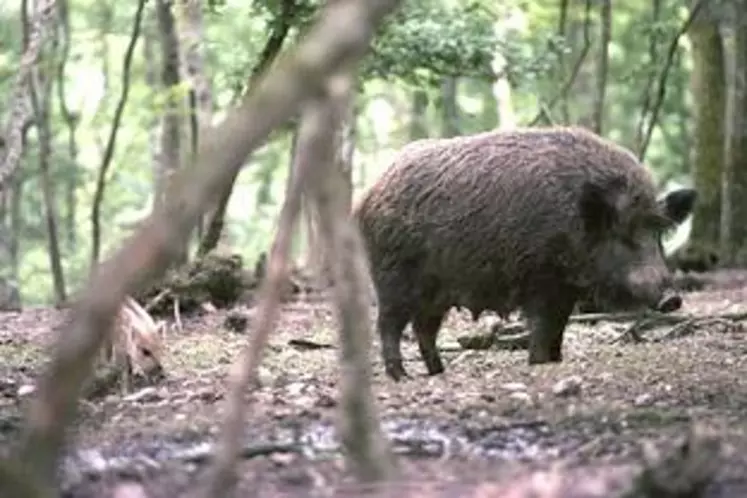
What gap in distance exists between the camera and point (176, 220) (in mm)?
4004

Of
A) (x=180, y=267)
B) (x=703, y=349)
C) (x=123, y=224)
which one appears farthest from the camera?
(x=123, y=224)

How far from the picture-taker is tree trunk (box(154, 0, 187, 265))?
66.2 feet

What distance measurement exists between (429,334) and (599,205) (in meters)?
1.39

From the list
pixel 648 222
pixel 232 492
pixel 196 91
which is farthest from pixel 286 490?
pixel 196 91

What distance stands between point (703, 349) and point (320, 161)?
5.70 metres

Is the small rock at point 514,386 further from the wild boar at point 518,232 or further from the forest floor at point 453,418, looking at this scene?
the wild boar at point 518,232

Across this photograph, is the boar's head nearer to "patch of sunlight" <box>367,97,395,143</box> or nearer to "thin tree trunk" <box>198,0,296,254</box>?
"thin tree trunk" <box>198,0,296,254</box>

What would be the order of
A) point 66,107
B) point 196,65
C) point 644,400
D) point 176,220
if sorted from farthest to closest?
point 66,107 < point 196,65 < point 644,400 < point 176,220

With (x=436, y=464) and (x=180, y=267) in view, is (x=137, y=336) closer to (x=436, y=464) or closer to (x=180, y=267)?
(x=436, y=464)

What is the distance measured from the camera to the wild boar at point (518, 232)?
9398 millimetres

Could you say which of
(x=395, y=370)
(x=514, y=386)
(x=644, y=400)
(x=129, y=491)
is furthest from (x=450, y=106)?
(x=129, y=491)

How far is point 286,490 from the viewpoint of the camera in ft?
18.3

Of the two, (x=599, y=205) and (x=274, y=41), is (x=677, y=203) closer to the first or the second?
(x=599, y=205)

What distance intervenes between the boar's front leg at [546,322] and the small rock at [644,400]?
76.0 inches
